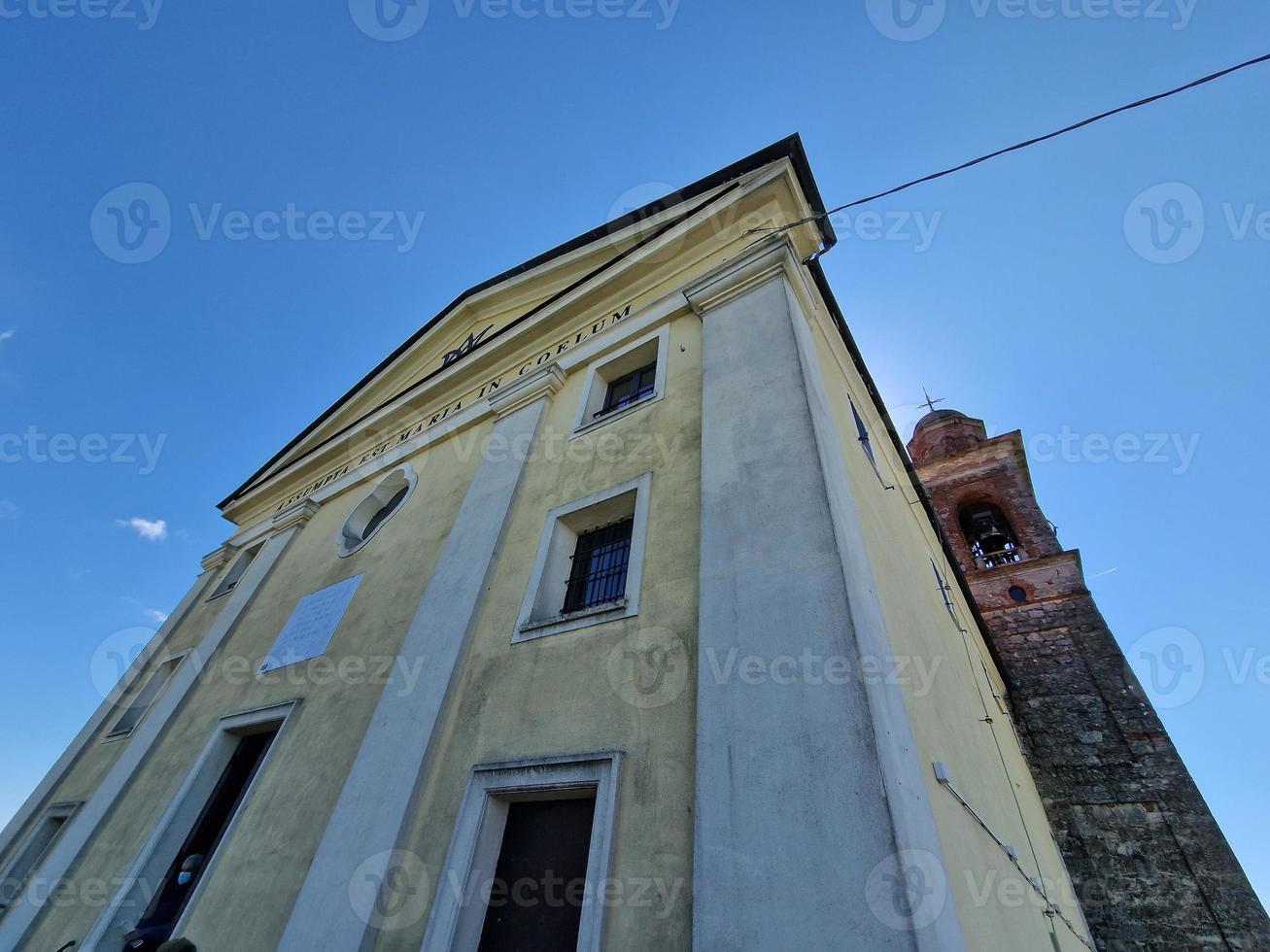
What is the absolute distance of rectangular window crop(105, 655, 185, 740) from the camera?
9886 mm

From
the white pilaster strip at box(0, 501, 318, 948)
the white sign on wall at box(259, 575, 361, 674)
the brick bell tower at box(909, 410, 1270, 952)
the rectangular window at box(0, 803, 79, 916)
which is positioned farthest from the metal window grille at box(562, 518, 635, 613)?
the brick bell tower at box(909, 410, 1270, 952)

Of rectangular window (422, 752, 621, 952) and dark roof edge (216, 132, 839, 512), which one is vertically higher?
dark roof edge (216, 132, 839, 512)

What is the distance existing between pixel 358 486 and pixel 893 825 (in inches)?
373

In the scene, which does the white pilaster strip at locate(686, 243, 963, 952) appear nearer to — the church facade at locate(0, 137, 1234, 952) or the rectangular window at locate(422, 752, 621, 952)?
the church facade at locate(0, 137, 1234, 952)

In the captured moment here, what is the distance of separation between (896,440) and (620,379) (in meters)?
4.82

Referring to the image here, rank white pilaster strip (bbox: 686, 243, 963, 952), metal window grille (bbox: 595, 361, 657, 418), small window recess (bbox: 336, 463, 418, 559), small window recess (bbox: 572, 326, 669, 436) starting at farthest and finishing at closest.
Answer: small window recess (bbox: 336, 463, 418, 559) < metal window grille (bbox: 595, 361, 657, 418) < small window recess (bbox: 572, 326, 669, 436) < white pilaster strip (bbox: 686, 243, 963, 952)

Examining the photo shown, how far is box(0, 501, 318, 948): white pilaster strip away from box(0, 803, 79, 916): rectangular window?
98 centimetres

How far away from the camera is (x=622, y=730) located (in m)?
3.62

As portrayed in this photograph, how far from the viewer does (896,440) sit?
9.11 metres

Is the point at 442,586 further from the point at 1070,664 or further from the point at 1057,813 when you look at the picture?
the point at 1070,664

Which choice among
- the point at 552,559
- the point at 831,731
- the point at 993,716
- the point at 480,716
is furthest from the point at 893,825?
the point at 993,716

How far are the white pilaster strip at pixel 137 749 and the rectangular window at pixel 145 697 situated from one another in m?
1.14

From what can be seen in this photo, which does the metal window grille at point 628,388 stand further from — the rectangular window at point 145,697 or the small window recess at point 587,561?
the rectangular window at point 145,697

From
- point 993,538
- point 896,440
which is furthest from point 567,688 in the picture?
point 993,538
